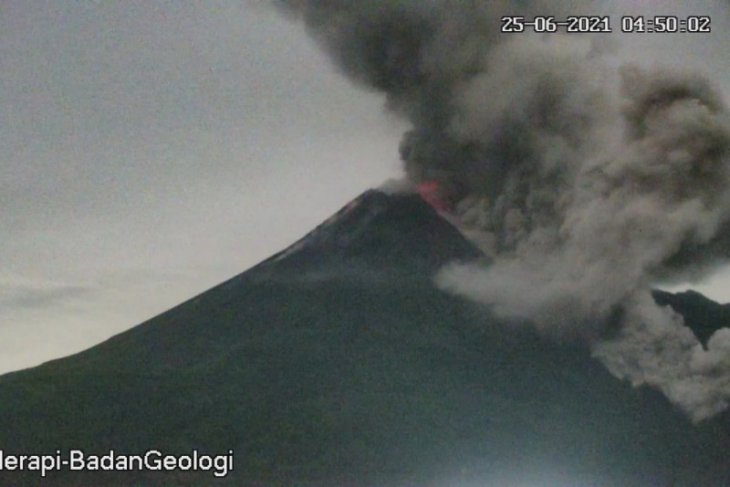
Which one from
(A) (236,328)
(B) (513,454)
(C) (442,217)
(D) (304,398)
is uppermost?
(C) (442,217)

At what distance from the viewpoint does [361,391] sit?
79.2 meters

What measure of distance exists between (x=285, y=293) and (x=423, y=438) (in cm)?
2277

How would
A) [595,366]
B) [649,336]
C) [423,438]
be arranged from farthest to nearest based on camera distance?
[595,366] < [423,438] < [649,336]

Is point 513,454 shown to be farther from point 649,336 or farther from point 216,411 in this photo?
point 216,411

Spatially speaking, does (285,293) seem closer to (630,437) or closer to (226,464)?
(226,464)

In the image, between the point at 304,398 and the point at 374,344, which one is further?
the point at 374,344

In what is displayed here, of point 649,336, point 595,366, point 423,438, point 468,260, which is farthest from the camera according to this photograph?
point 468,260

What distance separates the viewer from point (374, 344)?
85.8 m

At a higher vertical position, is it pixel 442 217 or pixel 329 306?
pixel 442 217

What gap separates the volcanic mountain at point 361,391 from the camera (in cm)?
6869

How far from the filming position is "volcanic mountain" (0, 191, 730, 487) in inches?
2704

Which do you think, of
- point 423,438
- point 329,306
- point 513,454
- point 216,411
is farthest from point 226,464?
point 329,306

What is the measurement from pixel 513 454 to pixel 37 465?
27592 mm

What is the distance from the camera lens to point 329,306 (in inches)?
3533
